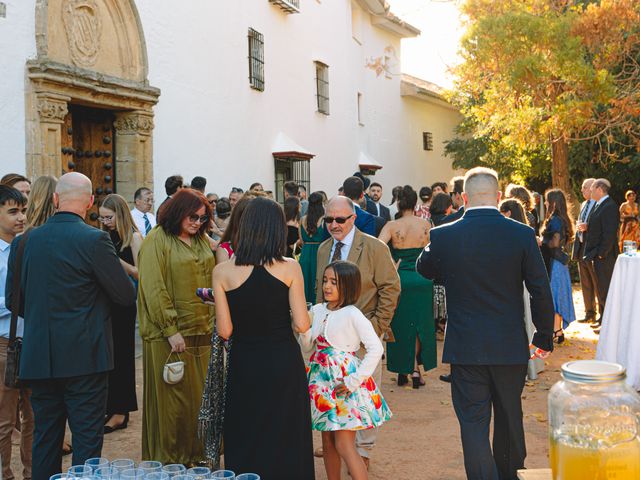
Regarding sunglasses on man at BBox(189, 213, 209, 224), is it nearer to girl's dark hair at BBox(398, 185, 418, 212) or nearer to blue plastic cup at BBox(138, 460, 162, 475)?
blue plastic cup at BBox(138, 460, 162, 475)

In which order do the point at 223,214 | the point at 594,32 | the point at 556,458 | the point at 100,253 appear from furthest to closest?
the point at 594,32 < the point at 223,214 < the point at 100,253 < the point at 556,458

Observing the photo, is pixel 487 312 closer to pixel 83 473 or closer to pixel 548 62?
pixel 83 473

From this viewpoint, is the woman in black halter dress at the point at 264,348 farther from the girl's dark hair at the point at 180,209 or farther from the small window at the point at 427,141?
the small window at the point at 427,141

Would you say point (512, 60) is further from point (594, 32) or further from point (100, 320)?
point (100, 320)

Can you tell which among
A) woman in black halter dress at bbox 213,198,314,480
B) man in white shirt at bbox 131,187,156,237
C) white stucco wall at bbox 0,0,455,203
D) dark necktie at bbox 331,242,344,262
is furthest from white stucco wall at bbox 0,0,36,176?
woman in black halter dress at bbox 213,198,314,480

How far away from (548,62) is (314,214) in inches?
342

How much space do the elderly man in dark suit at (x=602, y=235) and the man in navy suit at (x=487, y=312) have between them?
6731mm

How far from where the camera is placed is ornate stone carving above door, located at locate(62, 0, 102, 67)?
9.94 meters

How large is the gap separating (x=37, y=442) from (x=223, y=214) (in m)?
4.96

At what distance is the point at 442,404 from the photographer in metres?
7.18

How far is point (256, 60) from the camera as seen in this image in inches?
618

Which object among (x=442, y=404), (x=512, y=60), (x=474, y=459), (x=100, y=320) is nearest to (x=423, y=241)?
(x=442, y=404)

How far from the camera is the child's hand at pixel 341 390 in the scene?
4406 mm

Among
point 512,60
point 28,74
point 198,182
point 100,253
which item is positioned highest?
point 512,60
